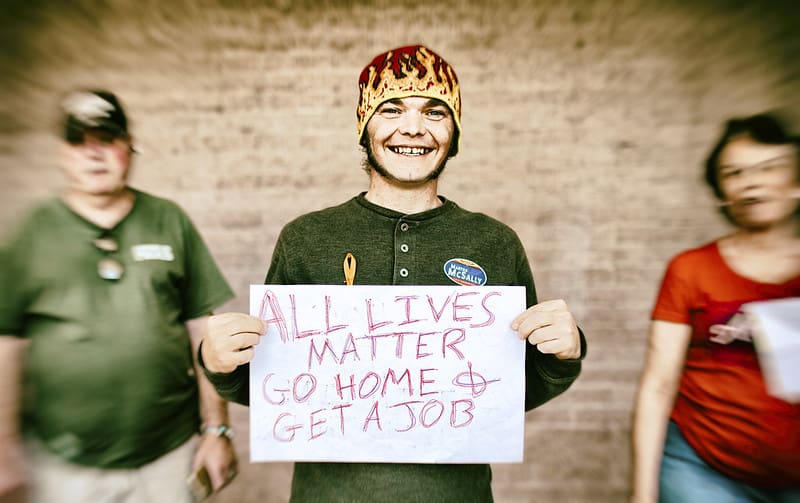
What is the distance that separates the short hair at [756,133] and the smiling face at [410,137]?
3.13 ft

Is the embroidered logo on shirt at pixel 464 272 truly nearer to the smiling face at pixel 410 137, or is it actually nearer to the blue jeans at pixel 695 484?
the smiling face at pixel 410 137

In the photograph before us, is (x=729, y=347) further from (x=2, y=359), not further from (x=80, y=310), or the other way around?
(x=2, y=359)

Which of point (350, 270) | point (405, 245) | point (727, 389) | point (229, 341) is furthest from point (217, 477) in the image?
point (727, 389)

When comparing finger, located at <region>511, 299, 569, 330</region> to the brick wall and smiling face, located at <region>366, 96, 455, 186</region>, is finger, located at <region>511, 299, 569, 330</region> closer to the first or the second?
smiling face, located at <region>366, 96, 455, 186</region>

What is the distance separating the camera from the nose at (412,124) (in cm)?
151

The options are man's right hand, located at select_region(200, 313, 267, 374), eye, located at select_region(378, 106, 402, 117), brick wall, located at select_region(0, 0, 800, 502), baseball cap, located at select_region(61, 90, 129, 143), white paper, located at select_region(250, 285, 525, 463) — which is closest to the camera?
man's right hand, located at select_region(200, 313, 267, 374)

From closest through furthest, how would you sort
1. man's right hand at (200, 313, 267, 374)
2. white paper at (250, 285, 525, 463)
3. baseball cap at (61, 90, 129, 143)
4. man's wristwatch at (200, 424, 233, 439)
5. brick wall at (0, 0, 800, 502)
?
man's right hand at (200, 313, 267, 374) < white paper at (250, 285, 525, 463) < baseball cap at (61, 90, 129, 143) < man's wristwatch at (200, 424, 233, 439) < brick wall at (0, 0, 800, 502)

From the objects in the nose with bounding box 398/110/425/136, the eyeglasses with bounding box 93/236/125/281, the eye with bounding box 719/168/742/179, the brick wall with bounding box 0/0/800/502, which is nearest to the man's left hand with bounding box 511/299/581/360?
the nose with bounding box 398/110/425/136

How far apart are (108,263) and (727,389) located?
216 centimetres

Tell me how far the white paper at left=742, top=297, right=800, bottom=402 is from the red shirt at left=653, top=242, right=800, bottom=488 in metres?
0.03

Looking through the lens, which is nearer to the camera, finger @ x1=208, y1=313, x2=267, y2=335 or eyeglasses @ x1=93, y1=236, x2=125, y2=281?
finger @ x1=208, y1=313, x2=267, y2=335

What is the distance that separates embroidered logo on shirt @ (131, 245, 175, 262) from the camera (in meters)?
1.68

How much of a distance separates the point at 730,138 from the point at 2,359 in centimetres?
263

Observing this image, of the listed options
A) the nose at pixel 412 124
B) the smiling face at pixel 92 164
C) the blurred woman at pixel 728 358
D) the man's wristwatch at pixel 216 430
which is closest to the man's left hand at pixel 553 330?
the blurred woman at pixel 728 358
